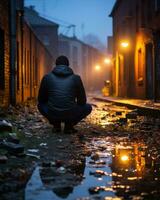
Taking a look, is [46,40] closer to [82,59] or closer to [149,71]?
[82,59]

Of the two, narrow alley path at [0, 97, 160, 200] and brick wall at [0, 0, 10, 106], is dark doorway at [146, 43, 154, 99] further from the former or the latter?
narrow alley path at [0, 97, 160, 200]

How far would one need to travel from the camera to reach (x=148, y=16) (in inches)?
1073

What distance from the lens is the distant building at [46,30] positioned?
75412 millimetres

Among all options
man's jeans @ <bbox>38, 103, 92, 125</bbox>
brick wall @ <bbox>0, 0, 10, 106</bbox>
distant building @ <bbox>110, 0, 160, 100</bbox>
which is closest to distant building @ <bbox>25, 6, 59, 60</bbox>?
distant building @ <bbox>110, 0, 160, 100</bbox>

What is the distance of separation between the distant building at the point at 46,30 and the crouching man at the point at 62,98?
215 ft

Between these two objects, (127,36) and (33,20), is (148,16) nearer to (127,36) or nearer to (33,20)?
(127,36)

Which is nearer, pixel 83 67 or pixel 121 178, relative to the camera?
pixel 121 178

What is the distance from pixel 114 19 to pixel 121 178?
38.1 metres

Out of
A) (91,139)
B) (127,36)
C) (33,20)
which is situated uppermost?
(33,20)

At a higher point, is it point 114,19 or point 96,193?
point 114,19

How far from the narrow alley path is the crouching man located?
496 mm

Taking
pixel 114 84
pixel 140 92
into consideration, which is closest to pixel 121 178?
pixel 140 92

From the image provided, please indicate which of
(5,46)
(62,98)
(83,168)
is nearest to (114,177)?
(83,168)

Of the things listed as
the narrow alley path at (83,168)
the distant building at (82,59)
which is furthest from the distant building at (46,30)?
the narrow alley path at (83,168)
